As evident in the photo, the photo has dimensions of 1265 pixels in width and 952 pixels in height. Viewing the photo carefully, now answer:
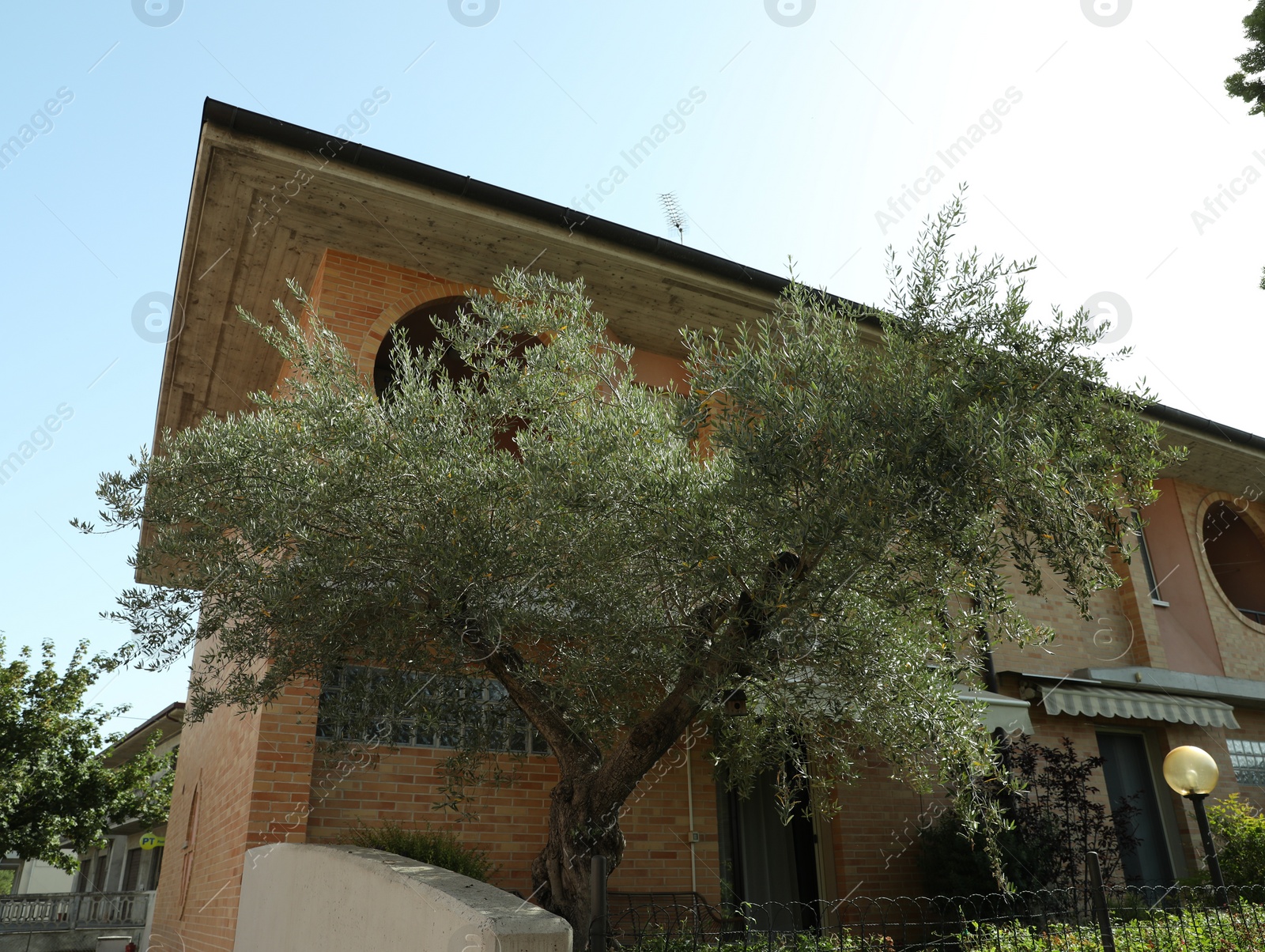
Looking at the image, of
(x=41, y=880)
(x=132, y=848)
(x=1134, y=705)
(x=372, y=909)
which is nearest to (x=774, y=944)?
(x=372, y=909)

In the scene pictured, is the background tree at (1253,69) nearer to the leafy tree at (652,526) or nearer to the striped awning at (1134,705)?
the leafy tree at (652,526)

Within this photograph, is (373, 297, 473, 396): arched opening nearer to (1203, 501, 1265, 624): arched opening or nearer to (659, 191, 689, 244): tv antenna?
(659, 191, 689, 244): tv antenna

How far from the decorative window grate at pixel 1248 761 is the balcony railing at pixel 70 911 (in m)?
24.1

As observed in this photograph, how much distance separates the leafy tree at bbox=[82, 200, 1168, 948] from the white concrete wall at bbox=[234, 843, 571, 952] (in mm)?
1097

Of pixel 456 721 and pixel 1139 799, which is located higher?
pixel 456 721

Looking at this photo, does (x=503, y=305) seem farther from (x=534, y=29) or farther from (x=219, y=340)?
(x=219, y=340)

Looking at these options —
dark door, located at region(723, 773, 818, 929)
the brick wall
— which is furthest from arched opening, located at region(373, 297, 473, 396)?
dark door, located at region(723, 773, 818, 929)

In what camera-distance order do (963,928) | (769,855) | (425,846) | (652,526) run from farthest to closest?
1. (769,855)
2. (425,846)
3. (963,928)
4. (652,526)

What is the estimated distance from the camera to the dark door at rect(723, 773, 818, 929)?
1028 cm

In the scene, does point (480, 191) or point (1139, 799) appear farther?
point (1139, 799)

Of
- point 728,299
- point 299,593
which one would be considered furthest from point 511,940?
point 728,299

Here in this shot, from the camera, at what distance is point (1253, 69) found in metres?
7.54

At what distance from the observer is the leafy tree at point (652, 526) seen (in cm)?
484

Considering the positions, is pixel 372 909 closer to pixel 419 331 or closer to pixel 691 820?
pixel 691 820
